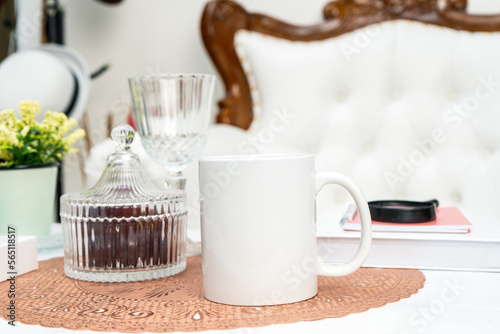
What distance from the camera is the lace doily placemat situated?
0.42 m

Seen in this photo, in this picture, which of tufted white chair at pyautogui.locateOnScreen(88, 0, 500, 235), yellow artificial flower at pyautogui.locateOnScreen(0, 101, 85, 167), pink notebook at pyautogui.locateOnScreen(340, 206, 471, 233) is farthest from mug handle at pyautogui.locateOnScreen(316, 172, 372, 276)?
tufted white chair at pyautogui.locateOnScreen(88, 0, 500, 235)

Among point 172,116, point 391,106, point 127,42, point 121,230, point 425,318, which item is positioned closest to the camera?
point 425,318

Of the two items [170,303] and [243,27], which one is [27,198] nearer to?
[170,303]

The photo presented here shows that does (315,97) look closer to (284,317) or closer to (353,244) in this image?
(353,244)

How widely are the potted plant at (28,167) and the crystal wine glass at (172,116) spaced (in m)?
0.15

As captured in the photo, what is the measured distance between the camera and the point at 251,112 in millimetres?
1494

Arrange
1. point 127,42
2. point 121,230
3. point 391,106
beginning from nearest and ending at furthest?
1. point 121,230
2. point 391,106
3. point 127,42

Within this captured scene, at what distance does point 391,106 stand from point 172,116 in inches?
34.8

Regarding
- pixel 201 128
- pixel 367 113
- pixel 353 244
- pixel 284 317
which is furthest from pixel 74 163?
pixel 284 317

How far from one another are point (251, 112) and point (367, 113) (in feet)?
1.06

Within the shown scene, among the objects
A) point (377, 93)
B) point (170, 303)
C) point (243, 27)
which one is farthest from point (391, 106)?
point (170, 303)

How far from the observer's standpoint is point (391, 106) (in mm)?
1410

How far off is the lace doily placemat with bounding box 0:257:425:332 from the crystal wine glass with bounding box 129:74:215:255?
16 centimetres

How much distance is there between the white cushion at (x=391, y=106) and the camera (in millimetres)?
1354
